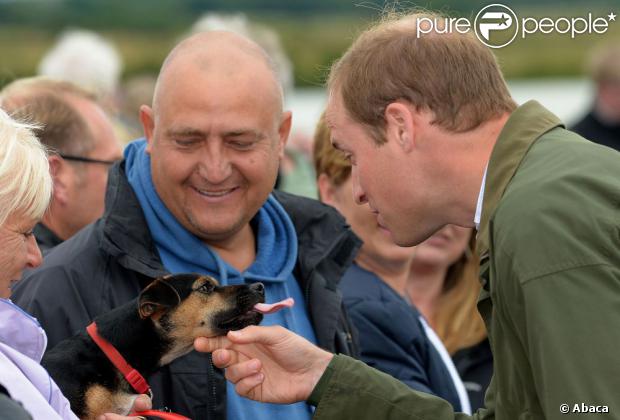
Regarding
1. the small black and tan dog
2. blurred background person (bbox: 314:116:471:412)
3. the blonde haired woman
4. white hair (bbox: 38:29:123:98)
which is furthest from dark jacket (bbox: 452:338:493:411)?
white hair (bbox: 38:29:123:98)

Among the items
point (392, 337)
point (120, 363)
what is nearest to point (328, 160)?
point (392, 337)

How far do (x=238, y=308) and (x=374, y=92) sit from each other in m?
1.00

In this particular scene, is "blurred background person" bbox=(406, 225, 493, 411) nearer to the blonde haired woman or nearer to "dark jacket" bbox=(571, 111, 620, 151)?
the blonde haired woman

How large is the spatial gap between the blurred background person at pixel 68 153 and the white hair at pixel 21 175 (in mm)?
2101

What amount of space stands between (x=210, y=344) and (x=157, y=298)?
264mm

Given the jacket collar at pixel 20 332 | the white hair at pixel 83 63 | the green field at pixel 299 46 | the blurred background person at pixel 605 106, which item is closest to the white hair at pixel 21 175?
the jacket collar at pixel 20 332

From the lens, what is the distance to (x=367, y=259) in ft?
18.0

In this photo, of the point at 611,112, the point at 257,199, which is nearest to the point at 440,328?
the point at 257,199

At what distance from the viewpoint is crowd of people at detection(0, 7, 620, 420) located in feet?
9.57

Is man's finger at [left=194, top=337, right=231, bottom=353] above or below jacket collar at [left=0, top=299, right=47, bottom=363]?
below

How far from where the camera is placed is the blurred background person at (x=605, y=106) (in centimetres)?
1159

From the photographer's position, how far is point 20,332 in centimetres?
314

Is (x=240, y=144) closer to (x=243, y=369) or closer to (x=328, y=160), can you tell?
(x=243, y=369)

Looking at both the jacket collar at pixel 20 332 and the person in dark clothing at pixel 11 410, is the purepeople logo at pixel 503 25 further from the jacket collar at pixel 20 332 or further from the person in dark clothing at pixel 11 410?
the person in dark clothing at pixel 11 410
